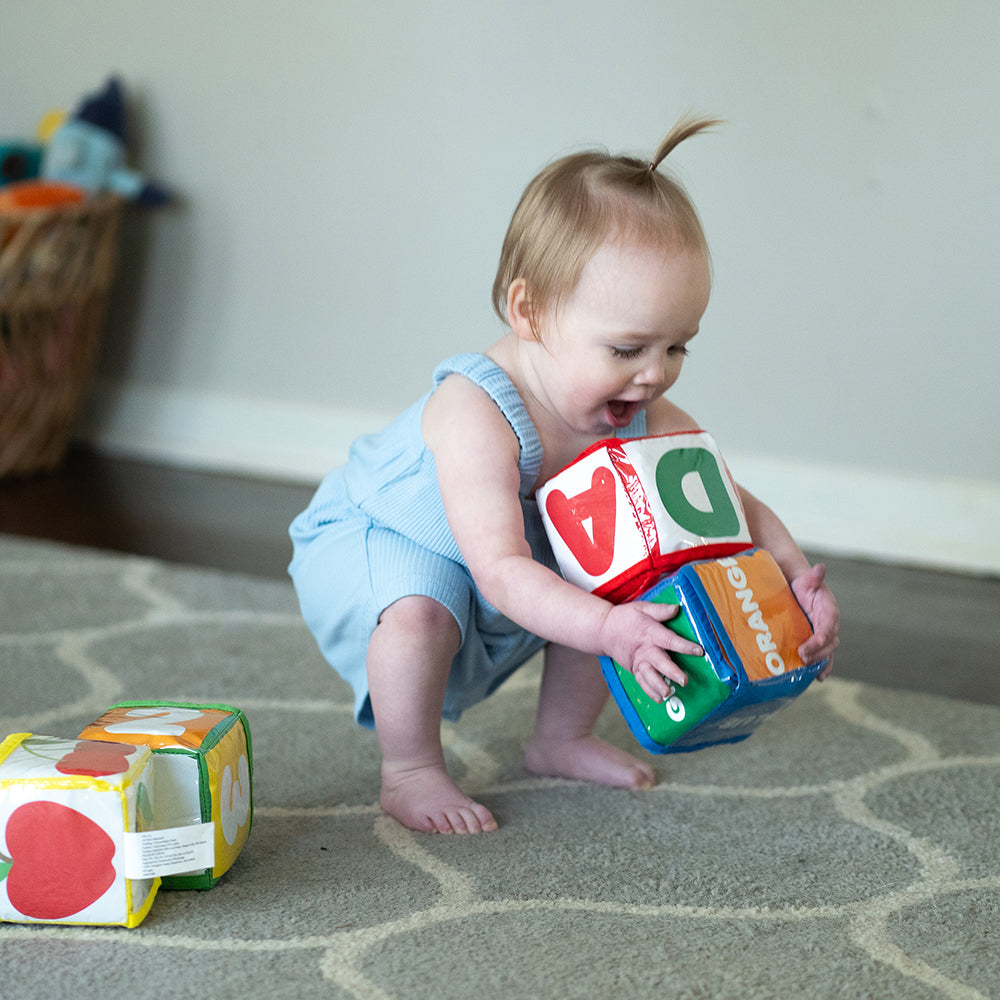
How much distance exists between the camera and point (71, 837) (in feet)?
2.23

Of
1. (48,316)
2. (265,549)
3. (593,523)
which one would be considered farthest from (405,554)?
(48,316)

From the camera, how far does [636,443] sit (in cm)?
81

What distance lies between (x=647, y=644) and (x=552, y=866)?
189 millimetres

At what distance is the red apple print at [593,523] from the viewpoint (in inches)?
31.6

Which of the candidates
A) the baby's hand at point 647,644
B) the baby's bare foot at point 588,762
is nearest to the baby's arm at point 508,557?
the baby's hand at point 647,644

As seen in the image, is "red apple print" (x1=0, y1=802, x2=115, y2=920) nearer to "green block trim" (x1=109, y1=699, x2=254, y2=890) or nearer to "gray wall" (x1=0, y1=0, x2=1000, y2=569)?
"green block trim" (x1=109, y1=699, x2=254, y2=890)

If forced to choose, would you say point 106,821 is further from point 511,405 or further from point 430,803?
point 511,405

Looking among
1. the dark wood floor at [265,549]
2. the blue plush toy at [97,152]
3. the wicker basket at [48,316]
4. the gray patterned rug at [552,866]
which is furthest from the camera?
the blue plush toy at [97,152]

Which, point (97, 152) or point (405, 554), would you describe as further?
point (97, 152)

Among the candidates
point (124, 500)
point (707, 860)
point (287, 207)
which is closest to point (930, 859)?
point (707, 860)

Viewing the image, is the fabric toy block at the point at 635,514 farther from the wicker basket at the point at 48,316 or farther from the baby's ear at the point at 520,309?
the wicker basket at the point at 48,316

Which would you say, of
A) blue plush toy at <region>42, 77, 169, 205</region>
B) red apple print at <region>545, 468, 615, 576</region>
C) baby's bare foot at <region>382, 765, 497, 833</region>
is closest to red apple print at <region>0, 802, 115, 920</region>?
baby's bare foot at <region>382, 765, 497, 833</region>

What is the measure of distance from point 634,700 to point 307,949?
0.26 metres

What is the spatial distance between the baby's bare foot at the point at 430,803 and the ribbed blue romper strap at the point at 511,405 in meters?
0.23
